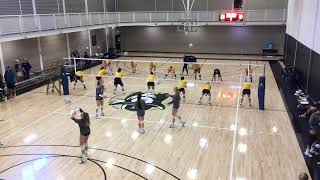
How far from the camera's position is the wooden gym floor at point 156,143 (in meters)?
9.38

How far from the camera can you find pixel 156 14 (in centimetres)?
3136

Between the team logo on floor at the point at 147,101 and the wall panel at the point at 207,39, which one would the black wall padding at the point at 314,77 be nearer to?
the team logo on floor at the point at 147,101

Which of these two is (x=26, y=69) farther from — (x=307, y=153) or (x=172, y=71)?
(x=307, y=153)

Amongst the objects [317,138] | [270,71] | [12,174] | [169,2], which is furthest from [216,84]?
[169,2]

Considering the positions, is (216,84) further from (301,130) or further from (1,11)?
(1,11)

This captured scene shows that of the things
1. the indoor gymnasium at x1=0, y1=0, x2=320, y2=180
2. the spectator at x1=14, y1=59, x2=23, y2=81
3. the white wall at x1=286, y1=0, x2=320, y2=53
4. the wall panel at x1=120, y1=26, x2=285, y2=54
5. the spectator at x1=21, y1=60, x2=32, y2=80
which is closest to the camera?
the indoor gymnasium at x1=0, y1=0, x2=320, y2=180

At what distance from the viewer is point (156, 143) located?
37.4ft

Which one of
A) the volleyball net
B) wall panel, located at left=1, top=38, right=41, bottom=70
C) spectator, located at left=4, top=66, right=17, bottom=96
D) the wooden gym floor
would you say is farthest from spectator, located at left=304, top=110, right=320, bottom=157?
wall panel, located at left=1, top=38, right=41, bottom=70

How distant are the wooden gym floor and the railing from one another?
456 cm

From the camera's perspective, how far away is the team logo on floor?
15781mm

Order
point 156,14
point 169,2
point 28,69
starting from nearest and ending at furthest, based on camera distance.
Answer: point 28,69 → point 156,14 → point 169,2

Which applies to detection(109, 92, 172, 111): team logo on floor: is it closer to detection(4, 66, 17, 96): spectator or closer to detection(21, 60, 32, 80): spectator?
detection(4, 66, 17, 96): spectator

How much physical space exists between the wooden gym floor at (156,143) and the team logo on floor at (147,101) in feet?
1.53

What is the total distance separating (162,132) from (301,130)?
5.32m
